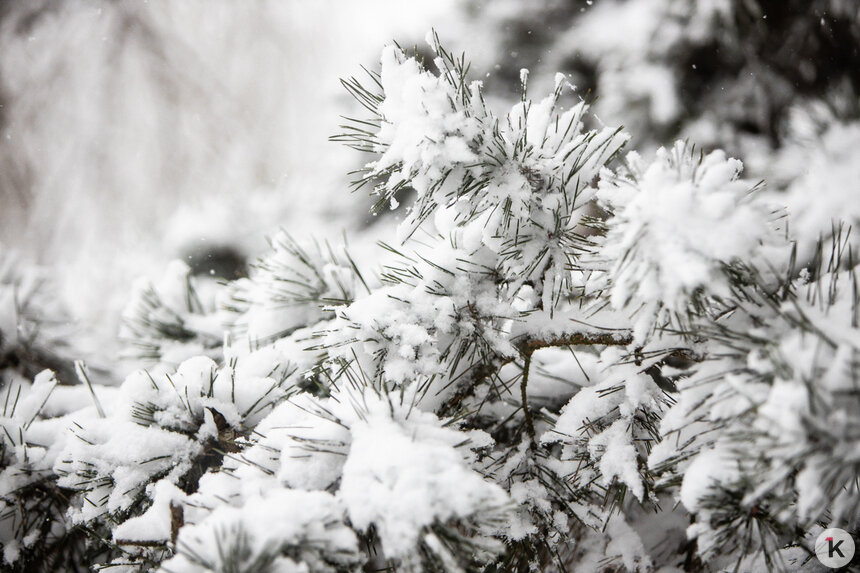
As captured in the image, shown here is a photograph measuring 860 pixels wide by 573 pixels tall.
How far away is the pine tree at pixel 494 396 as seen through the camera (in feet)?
1.61

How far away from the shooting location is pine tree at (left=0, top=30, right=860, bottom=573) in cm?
49

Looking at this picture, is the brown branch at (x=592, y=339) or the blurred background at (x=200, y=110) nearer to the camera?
the brown branch at (x=592, y=339)

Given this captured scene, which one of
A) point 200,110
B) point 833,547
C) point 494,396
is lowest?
point 833,547

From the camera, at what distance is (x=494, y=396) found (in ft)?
2.99

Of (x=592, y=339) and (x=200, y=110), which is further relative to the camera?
(x=200, y=110)

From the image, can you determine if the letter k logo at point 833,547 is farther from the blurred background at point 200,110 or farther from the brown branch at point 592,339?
the blurred background at point 200,110

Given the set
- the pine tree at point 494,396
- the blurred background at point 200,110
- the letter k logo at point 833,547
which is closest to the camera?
the pine tree at point 494,396

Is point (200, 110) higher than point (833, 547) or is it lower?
higher

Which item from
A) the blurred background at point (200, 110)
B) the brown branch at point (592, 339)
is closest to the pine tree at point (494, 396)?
the brown branch at point (592, 339)

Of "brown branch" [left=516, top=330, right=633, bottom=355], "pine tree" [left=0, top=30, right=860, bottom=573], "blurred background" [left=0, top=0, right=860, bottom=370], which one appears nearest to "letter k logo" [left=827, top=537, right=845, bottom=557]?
"pine tree" [left=0, top=30, right=860, bottom=573]

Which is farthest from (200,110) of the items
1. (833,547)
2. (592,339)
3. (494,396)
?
(833,547)

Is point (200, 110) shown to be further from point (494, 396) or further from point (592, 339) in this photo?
point (592, 339)

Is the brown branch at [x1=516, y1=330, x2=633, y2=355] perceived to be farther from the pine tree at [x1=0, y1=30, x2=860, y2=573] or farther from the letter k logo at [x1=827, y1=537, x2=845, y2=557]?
the letter k logo at [x1=827, y1=537, x2=845, y2=557]

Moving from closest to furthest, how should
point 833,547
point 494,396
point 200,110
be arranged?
point 833,547, point 494,396, point 200,110
